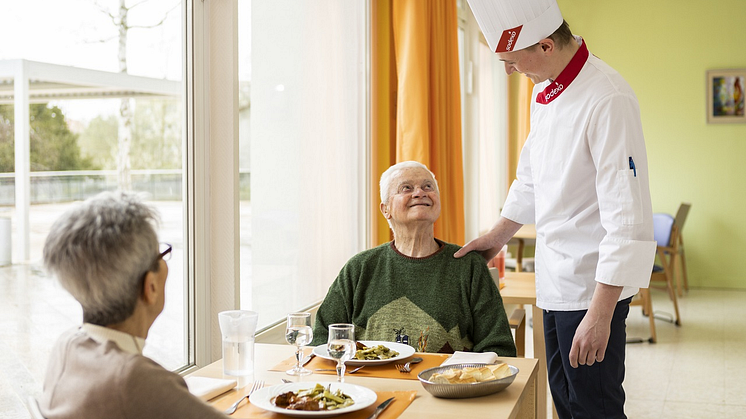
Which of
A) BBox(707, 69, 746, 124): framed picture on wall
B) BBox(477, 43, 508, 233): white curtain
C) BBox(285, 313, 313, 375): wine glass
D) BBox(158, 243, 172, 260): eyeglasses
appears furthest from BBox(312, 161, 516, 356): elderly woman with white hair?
BBox(707, 69, 746, 124): framed picture on wall

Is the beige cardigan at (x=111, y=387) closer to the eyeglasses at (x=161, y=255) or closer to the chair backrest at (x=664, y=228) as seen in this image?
the eyeglasses at (x=161, y=255)

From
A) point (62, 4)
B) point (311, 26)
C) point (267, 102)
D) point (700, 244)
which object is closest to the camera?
point (62, 4)

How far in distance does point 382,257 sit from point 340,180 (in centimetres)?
108

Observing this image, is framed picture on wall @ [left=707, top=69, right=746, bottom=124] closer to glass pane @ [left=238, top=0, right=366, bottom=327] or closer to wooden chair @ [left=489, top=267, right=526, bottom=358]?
glass pane @ [left=238, top=0, right=366, bottom=327]

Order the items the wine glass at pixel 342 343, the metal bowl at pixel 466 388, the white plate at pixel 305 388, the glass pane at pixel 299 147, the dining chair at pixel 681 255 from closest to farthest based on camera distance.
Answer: the white plate at pixel 305 388
the metal bowl at pixel 466 388
the wine glass at pixel 342 343
the glass pane at pixel 299 147
the dining chair at pixel 681 255

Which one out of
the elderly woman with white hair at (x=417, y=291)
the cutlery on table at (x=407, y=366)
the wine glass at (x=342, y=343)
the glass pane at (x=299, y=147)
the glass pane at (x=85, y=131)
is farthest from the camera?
the glass pane at (x=299, y=147)

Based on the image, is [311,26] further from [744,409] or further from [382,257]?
[744,409]

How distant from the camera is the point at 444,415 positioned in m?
1.34

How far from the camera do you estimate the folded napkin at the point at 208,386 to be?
1.45 metres

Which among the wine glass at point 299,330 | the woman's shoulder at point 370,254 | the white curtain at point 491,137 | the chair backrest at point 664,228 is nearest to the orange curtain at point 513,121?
the white curtain at point 491,137

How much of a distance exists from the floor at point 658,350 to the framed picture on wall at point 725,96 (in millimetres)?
1650

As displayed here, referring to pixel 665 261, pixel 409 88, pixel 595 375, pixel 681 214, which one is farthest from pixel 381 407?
pixel 681 214

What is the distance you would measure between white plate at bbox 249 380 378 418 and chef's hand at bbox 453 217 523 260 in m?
0.83

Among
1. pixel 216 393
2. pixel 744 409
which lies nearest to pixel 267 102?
pixel 216 393
